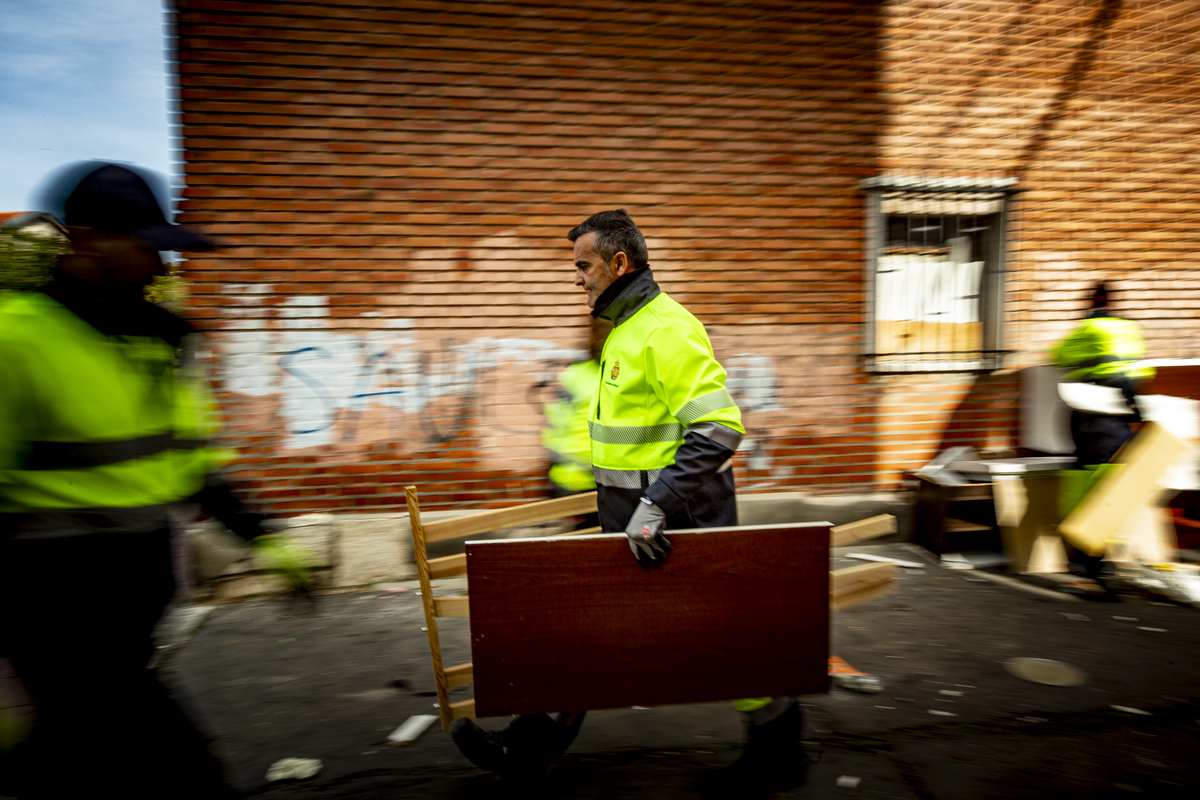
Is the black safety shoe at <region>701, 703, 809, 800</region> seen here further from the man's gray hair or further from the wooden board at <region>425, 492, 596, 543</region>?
the man's gray hair

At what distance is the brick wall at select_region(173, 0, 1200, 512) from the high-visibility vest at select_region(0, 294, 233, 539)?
127 inches

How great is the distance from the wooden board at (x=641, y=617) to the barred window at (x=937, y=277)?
13.8 ft

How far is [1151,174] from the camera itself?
19.5 ft

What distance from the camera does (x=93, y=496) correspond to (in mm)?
1669

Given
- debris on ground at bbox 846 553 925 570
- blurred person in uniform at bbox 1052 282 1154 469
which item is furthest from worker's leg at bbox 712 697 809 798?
blurred person in uniform at bbox 1052 282 1154 469

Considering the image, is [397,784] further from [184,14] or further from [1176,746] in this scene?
[184,14]

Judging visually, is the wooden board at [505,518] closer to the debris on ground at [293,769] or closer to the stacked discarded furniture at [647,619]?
the stacked discarded furniture at [647,619]

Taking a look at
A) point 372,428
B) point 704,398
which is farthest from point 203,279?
point 704,398

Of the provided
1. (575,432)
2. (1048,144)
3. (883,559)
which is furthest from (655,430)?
(1048,144)

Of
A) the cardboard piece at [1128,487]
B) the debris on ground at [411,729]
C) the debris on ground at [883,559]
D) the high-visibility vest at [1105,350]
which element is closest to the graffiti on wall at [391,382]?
the debris on ground at [411,729]

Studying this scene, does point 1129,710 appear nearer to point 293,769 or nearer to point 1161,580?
point 1161,580

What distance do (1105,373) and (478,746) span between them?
4.75 metres

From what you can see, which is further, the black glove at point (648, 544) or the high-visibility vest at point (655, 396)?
the high-visibility vest at point (655, 396)

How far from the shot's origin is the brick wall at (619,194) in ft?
15.7
